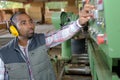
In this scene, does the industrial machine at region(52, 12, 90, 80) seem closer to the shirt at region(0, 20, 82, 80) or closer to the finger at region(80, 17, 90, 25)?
the shirt at region(0, 20, 82, 80)

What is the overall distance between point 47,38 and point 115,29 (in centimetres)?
113

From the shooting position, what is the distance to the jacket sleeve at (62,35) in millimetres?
1734

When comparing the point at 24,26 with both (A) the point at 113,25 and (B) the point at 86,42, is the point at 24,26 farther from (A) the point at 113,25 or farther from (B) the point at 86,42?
(B) the point at 86,42

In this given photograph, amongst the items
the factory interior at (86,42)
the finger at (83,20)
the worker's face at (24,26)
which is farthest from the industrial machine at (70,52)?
the finger at (83,20)

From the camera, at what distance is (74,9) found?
14.9 feet

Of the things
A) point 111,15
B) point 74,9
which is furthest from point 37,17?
point 111,15

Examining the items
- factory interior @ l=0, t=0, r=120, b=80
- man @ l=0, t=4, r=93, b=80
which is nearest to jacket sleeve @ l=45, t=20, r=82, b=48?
man @ l=0, t=4, r=93, b=80

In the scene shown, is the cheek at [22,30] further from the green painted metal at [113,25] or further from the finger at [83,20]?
the green painted metal at [113,25]

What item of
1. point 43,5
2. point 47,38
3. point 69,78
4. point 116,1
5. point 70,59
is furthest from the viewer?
point 43,5

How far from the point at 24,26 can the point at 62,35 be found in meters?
0.29

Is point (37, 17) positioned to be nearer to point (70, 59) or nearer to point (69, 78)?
point (70, 59)

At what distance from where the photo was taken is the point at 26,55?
5.91ft

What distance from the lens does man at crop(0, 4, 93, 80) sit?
177 cm

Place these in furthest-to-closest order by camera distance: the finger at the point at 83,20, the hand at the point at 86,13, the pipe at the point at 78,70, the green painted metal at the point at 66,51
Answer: the green painted metal at the point at 66,51
the pipe at the point at 78,70
the finger at the point at 83,20
the hand at the point at 86,13
